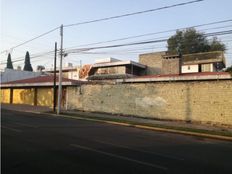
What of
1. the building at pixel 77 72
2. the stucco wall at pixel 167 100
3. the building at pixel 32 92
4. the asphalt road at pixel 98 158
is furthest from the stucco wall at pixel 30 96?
the asphalt road at pixel 98 158

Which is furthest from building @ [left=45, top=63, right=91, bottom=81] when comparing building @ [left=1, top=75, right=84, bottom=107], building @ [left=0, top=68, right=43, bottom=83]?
building @ [left=0, top=68, right=43, bottom=83]

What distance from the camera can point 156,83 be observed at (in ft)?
83.9

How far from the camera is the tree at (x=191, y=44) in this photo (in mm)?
62688

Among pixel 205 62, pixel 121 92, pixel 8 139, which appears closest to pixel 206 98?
pixel 121 92

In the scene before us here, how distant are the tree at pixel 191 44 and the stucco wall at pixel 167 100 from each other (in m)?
34.5

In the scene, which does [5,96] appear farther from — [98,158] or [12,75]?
[98,158]

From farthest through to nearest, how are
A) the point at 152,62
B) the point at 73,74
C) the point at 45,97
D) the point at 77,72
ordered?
1. the point at 73,74
2. the point at 77,72
3. the point at 152,62
4. the point at 45,97

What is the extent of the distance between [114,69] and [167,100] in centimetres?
2470

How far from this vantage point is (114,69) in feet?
160

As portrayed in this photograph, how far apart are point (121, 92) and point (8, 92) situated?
84.3 feet

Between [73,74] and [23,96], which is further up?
[73,74]

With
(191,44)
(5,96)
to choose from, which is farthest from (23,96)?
(191,44)

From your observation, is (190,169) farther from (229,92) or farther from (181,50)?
(181,50)

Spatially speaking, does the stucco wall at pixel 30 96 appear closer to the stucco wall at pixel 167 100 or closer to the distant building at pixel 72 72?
the stucco wall at pixel 167 100
